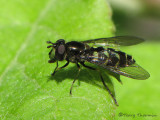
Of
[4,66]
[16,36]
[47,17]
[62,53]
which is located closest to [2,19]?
[16,36]

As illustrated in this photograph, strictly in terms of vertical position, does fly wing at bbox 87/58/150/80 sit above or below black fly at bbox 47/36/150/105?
below

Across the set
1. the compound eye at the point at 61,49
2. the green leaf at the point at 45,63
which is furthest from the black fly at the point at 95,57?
the green leaf at the point at 45,63

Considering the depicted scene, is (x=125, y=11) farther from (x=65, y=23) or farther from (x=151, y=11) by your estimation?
(x=65, y=23)

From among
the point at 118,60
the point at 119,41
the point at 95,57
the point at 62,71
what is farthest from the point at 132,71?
the point at 62,71

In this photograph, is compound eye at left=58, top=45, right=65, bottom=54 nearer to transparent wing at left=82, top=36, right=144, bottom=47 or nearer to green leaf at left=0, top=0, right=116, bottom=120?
green leaf at left=0, top=0, right=116, bottom=120

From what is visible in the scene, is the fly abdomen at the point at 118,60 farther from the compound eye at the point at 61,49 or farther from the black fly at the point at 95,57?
the compound eye at the point at 61,49

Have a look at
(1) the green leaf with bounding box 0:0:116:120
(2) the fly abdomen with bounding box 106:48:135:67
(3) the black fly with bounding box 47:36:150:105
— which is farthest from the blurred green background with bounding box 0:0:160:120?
(2) the fly abdomen with bounding box 106:48:135:67

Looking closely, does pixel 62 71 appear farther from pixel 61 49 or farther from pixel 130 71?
pixel 130 71
